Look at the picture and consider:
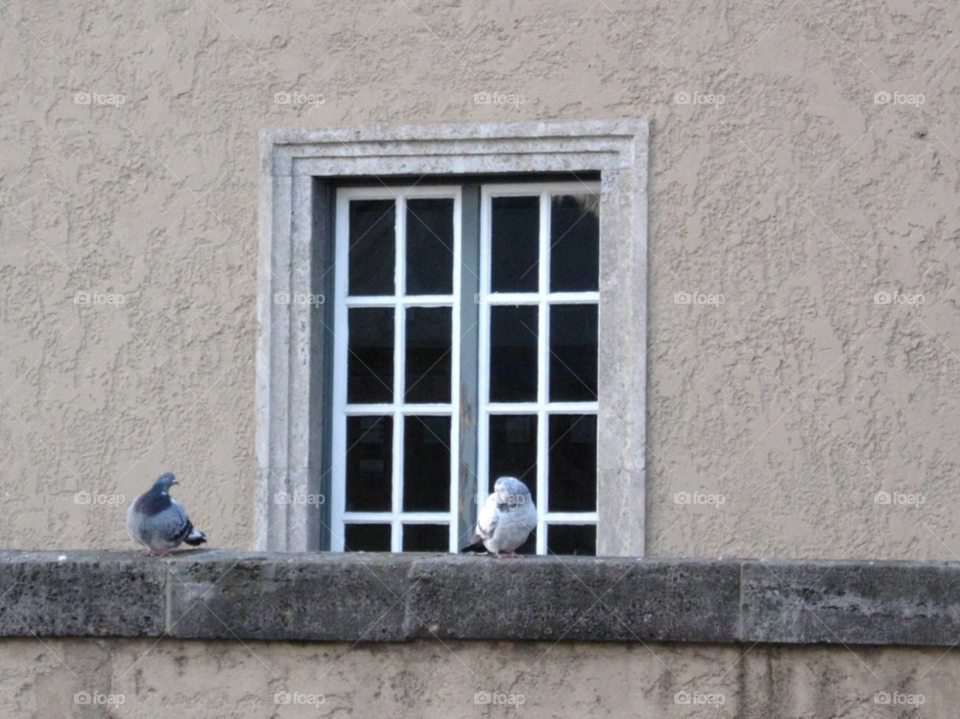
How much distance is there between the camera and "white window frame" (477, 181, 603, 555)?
23.2ft

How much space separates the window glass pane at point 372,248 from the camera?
7.27 m

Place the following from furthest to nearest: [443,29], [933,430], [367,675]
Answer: [443,29] → [933,430] → [367,675]

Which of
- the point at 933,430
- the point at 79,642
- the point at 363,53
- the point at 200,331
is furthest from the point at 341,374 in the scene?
the point at 79,642

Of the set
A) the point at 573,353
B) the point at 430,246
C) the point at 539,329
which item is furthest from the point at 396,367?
the point at 573,353

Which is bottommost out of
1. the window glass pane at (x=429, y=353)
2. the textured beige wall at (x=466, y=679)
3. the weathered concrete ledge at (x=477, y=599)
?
the textured beige wall at (x=466, y=679)

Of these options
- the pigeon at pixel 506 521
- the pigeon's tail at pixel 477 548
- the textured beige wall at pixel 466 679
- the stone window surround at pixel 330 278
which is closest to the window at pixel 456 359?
the stone window surround at pixel 330 278

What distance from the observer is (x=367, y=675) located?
4.24 metres

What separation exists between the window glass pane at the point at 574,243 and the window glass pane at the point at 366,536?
129 cm

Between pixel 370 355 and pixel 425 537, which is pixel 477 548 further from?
pixel 370 355

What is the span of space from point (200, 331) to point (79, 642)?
294 cm

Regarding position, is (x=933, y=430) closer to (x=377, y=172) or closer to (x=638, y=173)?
(x=638, y=173)

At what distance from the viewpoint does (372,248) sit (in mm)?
7293

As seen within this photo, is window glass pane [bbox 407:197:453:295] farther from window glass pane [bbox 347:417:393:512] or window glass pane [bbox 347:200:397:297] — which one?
window glass pane [bbox 347:417:393:512]

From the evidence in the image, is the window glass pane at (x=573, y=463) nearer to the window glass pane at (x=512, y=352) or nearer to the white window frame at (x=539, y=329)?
the white window frame at (x=539, y=329)
